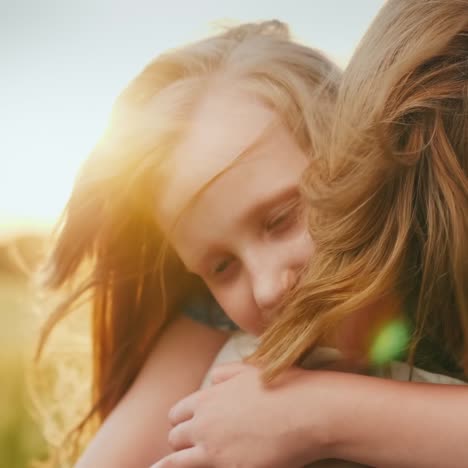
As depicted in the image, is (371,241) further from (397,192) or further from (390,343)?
(390,343)

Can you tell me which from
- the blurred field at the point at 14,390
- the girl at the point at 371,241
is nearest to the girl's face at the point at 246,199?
the girl at the point at 371,241

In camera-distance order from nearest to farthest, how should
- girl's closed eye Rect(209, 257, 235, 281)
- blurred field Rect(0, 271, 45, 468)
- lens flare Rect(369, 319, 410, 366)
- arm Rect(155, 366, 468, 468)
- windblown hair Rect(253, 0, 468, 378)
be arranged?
arm Rect(155, 366, 468, 468), windblown hair Rect(253, 0, 468, 378), lens flare Rect(369, 319, 410, 366), girl's closed eye Rect(209, 257, 235, 281), blurred field Rect(0, 271, 45, 468)

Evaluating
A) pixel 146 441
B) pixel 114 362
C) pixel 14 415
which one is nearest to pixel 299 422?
pixel 146 441

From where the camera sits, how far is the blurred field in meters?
2.96

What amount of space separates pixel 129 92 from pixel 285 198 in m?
0.63

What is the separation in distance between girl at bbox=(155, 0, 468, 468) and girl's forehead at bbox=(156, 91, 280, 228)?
214 mm

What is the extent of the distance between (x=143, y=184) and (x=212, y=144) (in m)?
0.23

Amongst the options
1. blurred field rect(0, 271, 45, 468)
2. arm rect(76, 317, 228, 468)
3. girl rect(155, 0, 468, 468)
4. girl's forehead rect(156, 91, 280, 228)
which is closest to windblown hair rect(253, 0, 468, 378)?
girl rect(155, 0, 468, 468)

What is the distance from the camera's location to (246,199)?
4.97 ft

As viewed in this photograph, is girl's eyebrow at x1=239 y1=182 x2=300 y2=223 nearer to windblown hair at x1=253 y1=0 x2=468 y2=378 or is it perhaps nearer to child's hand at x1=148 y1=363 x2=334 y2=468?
windblown hair at x1=253 y1=0 x2=468 y2=378

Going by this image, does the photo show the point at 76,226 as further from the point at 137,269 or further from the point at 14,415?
the point at 14,415

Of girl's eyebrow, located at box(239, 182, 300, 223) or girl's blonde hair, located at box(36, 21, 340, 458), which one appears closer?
girl's eyebrow, located at box(239, 182, 300, 223)

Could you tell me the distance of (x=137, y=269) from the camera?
2.02 meters

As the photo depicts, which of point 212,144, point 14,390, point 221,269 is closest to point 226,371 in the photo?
point 221,269
